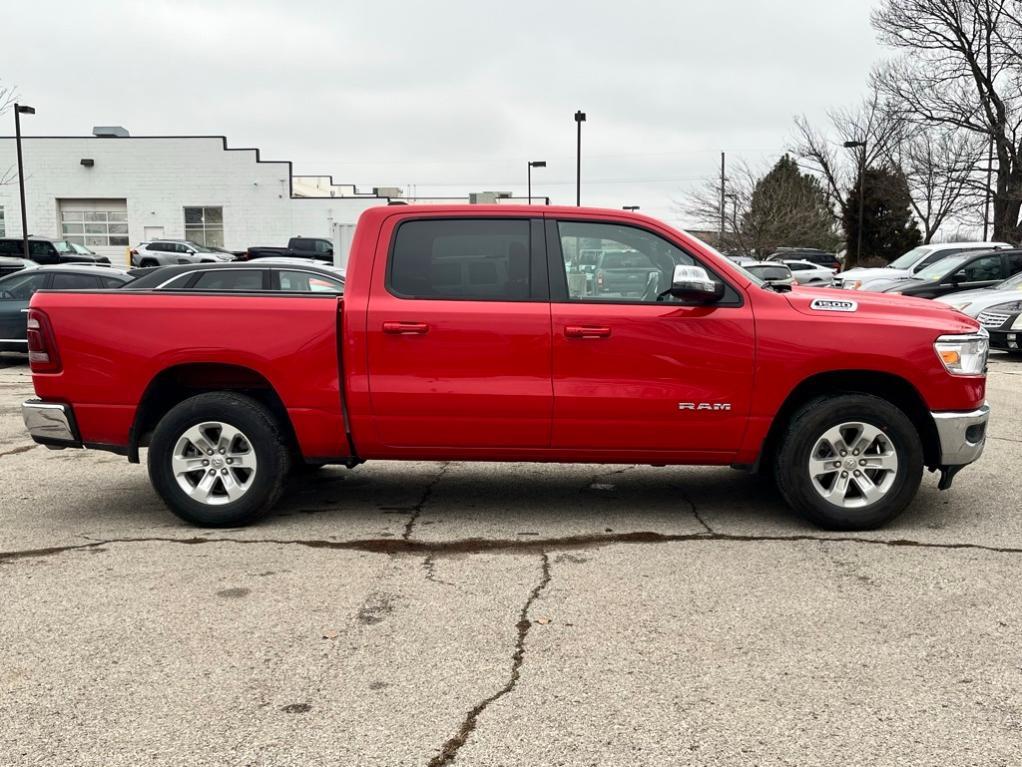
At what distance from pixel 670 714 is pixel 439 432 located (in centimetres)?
263

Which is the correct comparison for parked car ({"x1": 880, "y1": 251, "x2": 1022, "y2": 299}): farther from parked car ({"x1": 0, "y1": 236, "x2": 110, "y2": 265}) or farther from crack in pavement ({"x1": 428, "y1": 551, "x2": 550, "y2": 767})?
parked car ({"x1": 0, "y1": 236, "x2": 110, "y2": 265})

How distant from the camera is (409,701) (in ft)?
11.7

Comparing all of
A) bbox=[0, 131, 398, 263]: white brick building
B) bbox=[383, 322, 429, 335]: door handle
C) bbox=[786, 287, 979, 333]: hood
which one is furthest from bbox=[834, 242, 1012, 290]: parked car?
bbox=[0, 131, 398, 263]: white brick building

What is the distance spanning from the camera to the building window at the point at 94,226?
53.4 meters

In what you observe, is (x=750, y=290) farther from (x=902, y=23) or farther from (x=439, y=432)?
(x=902, y=23)

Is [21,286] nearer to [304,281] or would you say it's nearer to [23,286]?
[23,286]

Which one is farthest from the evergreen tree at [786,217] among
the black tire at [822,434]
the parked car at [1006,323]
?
the black tire at [822,434]

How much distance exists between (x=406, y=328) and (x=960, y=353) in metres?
3.16

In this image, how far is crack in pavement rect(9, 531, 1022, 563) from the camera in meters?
5.41

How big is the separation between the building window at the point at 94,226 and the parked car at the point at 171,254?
9.87m

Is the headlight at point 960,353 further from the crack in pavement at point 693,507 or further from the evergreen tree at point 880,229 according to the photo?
the evergreen tree at point 880,229

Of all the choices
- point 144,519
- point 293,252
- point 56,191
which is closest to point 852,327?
point 144,519

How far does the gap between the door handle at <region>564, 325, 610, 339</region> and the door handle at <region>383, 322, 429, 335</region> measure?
2.69ft

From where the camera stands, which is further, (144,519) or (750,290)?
(144,519)
